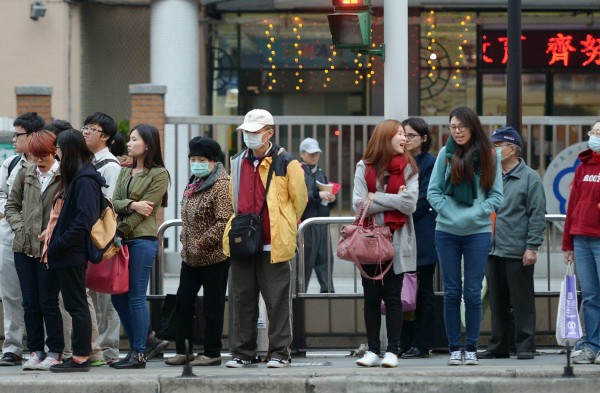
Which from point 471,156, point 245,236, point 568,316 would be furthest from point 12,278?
point 568,316

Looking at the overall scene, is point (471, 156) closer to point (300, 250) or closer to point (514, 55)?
point (514, 55)

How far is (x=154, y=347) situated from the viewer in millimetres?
10555

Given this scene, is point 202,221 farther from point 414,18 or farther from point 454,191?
point 414,18

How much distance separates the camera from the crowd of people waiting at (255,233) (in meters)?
9.50

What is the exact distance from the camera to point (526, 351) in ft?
33.5

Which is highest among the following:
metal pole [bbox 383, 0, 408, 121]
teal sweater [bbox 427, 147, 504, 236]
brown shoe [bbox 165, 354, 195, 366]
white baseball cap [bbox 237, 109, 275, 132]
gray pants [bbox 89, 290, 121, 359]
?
metal pole [bbox 383, 0, 408, 121]

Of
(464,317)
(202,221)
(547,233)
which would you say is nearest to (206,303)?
(202,221)

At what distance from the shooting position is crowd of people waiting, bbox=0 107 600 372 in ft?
31.2

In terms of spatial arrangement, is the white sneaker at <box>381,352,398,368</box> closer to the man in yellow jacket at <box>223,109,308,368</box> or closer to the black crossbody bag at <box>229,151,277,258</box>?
the man in yellow jacket at <box>223,109,308,368</box>

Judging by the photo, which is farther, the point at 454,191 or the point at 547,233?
the point at 547,233

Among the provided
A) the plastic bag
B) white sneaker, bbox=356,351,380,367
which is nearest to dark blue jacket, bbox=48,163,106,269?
white sneaker, bbox=356,351,380,367

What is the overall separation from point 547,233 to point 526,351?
1.27 m

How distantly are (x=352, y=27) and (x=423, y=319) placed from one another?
103 inches

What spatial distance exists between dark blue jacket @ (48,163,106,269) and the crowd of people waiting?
0.01 metres
